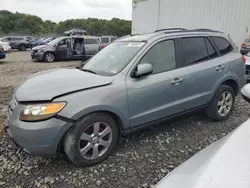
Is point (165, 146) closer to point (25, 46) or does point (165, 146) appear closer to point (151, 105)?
point (151, 105)

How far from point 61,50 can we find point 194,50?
36.5ft

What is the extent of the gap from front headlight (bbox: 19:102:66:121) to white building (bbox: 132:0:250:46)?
13351 millimetres

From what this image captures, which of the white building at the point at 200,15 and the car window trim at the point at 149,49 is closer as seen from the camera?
the car window trim at the point at 149,49

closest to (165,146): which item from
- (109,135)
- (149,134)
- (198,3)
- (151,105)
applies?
(149,134)

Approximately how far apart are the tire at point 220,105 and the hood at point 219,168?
2246mm

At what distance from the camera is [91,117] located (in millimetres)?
2625

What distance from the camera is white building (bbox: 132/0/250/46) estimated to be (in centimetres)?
1291

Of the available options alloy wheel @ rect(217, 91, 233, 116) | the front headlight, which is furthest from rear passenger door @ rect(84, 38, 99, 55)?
the front headlight

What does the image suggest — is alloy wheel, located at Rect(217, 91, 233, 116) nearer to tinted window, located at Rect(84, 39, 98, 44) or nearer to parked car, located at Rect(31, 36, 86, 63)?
parked car, located at Rect(31, 36, 86, 63)

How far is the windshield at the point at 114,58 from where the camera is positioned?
310 cm

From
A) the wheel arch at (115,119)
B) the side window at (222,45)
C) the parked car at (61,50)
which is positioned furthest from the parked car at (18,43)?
the wheel arch at (115,119)

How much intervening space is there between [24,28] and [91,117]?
5487 cm

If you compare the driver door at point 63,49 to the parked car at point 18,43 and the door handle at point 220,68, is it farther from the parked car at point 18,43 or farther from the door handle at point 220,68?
the parked car at point 18,43

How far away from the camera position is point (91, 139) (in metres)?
2.71
